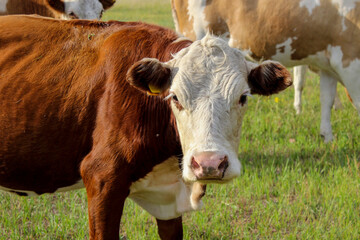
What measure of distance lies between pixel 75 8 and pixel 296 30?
257cm

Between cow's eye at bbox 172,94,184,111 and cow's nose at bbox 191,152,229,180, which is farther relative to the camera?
cow's eye at bbox 172,94,184,111

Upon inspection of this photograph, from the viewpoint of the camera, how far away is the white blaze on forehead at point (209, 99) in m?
2.79

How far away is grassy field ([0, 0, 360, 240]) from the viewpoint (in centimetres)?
438

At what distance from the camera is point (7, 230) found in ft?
14.6

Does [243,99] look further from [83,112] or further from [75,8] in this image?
[75,8]

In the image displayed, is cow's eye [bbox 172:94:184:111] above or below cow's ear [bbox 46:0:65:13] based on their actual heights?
below

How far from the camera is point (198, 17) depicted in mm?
6836

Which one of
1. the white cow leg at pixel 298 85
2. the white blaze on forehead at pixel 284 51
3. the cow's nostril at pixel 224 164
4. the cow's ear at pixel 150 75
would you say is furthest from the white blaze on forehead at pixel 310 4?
the cow's nostril at pixel 224 164

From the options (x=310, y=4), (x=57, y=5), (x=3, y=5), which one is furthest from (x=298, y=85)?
(x=3, y=5)

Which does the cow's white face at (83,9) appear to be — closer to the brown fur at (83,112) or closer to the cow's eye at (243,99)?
the brown fur at (83,112)

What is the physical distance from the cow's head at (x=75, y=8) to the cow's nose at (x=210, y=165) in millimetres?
4090

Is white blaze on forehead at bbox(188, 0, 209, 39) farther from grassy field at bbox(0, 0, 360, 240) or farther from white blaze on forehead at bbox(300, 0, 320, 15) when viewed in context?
grassy field at bbox(0, 0, 360, 240)

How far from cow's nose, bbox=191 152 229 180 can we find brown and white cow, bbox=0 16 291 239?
0.16m

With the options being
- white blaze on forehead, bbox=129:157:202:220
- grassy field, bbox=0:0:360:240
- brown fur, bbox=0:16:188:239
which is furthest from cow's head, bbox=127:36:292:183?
grassy field, bbox=0:0:360:240
